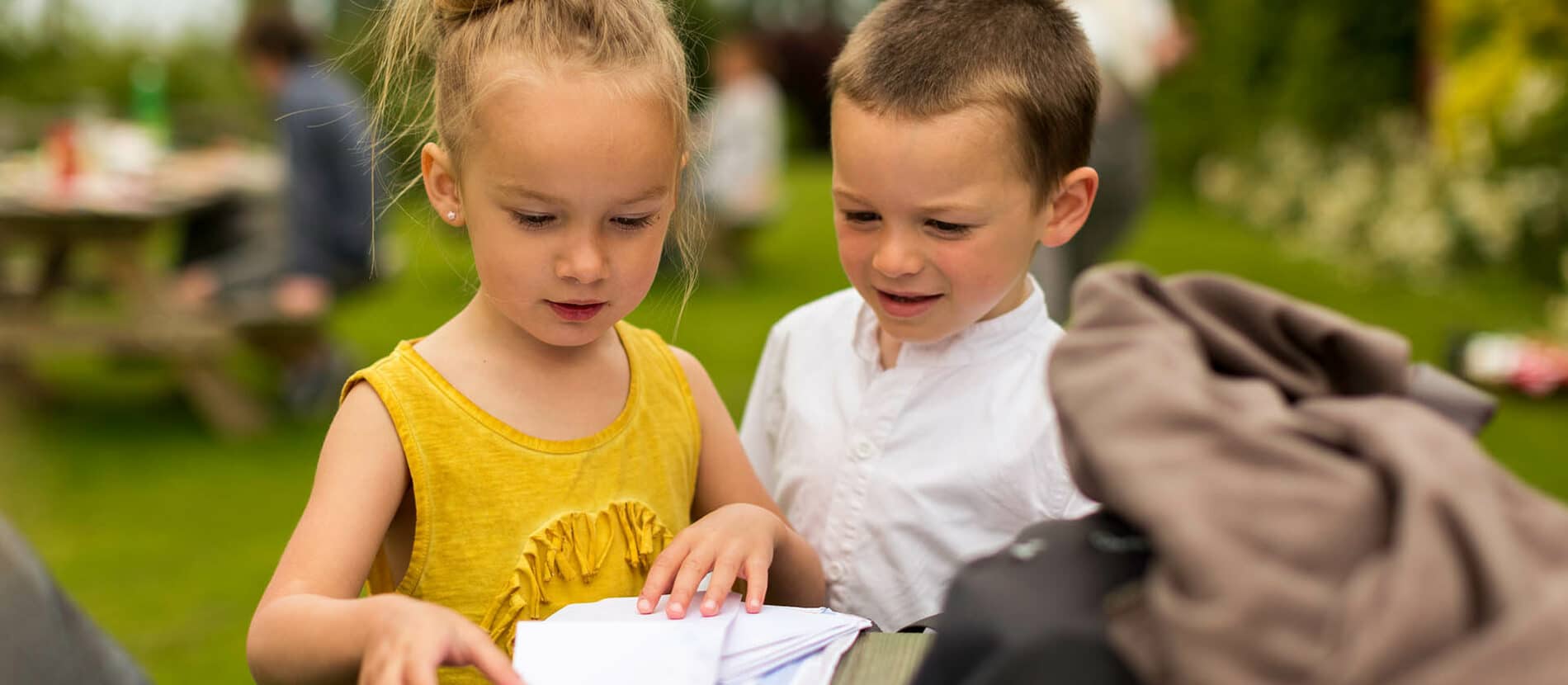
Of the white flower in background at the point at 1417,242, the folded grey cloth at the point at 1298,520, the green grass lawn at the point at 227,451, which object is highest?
the folded grey cloth at the point at 1298,520

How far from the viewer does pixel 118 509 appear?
17.2 feet

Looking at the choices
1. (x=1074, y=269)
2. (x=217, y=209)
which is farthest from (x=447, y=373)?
(x=217, y=209)

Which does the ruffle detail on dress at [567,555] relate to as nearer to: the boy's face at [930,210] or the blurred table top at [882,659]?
the blurred table top at [882,659]

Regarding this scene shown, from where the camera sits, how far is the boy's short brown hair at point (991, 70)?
1.73 m

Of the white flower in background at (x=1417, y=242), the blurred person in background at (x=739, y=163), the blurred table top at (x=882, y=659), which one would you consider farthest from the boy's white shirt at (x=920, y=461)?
the blurred person in background at (x=739, y=163)

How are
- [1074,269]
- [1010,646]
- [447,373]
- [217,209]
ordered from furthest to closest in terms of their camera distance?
[217,209] → [1074,269] → [447,373] → [1010,646]

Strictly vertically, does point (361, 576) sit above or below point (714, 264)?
above

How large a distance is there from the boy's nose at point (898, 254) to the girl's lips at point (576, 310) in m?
0.37

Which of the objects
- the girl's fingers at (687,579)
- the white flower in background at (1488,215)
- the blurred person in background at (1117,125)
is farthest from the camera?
the white flower in background at (1488,215)

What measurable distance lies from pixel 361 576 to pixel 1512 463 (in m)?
4.67

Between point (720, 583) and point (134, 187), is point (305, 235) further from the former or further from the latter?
point (720, 583)

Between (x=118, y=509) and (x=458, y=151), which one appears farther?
(x=118, y=509)

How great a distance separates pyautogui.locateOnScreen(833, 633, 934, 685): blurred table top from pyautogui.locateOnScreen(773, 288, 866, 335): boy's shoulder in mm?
729

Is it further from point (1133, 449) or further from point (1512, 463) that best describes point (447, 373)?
point (1512, 463)
